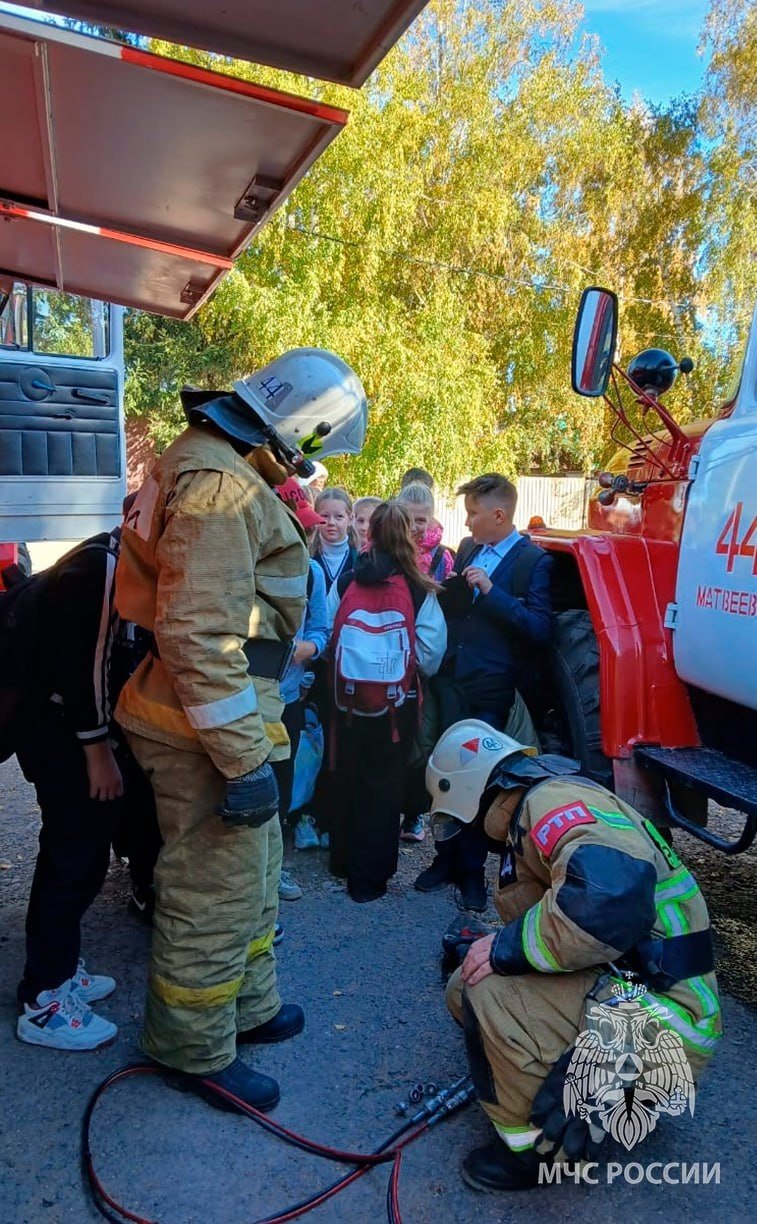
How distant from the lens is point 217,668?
2279mm

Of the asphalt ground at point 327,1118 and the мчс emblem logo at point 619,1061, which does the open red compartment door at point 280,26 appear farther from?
the asphalt ground at point 327,1118

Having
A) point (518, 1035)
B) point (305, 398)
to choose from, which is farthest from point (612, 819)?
point (305, 398)

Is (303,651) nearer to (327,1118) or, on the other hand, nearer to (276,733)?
(276,733)

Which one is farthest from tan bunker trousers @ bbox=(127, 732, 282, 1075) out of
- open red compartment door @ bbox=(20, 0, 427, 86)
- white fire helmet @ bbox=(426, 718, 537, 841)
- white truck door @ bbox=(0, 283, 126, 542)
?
white truck door @ bbox=(0, 283, 126, 542)

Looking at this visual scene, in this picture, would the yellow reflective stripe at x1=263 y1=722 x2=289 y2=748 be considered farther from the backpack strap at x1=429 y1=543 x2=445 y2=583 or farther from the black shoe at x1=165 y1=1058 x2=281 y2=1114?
the backpack strap at x1=429 y1=543 x2=445 y2=583

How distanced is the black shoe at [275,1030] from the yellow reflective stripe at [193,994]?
0.36 meters

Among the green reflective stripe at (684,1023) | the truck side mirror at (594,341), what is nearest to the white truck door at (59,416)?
the truck side mirror at (594,341)

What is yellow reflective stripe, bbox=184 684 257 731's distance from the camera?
2.28m

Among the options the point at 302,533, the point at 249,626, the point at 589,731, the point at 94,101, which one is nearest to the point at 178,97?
the point at 94,101

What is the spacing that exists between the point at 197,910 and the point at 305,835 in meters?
2.03

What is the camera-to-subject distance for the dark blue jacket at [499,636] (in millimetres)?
3867

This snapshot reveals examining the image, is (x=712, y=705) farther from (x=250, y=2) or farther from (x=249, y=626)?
(x=250, y=2)

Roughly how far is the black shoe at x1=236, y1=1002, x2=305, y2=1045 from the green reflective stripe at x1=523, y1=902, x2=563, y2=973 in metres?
1.05

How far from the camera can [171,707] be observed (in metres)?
2.46
